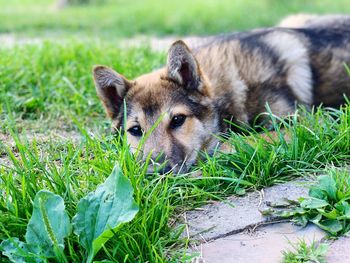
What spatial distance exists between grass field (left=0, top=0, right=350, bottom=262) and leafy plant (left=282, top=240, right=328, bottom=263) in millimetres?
491

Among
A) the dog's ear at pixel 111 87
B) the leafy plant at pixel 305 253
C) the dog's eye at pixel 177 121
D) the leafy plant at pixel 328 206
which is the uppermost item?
the dog's ear at pixel 111 87

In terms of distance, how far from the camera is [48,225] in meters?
2.59

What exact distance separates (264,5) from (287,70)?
7.49m

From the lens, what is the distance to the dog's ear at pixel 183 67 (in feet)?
13.0

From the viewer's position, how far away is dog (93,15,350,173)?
12.7 feet

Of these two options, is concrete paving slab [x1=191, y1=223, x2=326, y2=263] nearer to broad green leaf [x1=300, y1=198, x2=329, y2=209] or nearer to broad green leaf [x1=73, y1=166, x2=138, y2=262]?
broad green leaf [x1=300, y1=198, x2=329, y2=209]

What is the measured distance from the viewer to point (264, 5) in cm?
1174

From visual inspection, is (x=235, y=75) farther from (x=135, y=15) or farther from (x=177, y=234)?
→ (x=135, y=15)

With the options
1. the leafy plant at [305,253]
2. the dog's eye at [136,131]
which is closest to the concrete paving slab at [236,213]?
the leafy plant at [305,253]

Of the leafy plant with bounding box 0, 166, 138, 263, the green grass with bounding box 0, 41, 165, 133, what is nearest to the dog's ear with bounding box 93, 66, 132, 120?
the green grass with bounding box 0, 41, 165, 133

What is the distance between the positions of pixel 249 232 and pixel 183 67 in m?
1.58

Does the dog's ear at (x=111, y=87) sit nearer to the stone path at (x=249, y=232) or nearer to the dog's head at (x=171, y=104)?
the dog's head at (x=171, y=104)

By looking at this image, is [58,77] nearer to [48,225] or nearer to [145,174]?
[145,174]

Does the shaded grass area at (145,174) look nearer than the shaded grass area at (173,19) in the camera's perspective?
Yes
